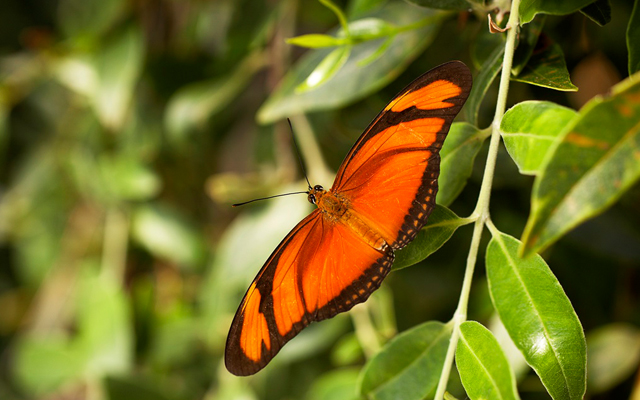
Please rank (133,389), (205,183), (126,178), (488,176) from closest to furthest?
1. (488,176)
2. (133,389)
3. (126,178)
4. (205,183)

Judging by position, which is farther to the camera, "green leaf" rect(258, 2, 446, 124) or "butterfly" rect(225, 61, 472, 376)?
"green leaf" rect(258, 2, 446, 124)

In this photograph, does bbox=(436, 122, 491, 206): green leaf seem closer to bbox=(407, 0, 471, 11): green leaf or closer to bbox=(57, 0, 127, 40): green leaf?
bbox=(407, 0, 471, 11): green leaf

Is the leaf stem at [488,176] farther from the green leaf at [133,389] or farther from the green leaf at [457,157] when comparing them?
the green leaf at [133,389]

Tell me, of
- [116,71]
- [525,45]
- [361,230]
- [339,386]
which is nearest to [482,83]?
[525,45]

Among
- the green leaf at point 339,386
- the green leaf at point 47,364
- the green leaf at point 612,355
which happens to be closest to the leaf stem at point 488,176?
the green leaf at point 339,386

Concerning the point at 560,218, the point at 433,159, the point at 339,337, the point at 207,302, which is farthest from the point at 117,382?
the point at 560,218

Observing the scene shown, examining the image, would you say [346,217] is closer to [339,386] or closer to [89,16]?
[339,386]

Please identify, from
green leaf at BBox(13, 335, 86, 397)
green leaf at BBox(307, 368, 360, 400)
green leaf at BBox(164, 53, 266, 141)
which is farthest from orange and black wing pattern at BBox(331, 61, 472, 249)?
green leaf at BBox(13, 335, 86, 397)
